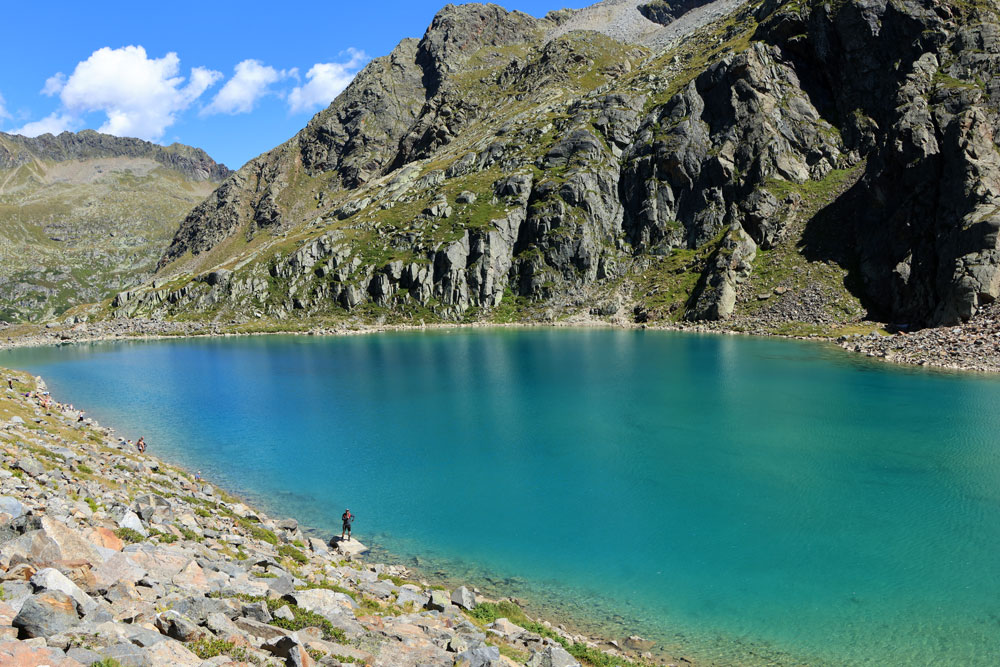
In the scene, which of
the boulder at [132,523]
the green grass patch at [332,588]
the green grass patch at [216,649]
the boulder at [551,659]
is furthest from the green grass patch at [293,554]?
the green grass patch at [216,649]

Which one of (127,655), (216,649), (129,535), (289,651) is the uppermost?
(127,655)

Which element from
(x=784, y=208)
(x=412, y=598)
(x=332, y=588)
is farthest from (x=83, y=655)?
(x=784, y=208)

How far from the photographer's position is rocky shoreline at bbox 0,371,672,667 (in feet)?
36.6

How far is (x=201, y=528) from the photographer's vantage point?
2559 centimetres

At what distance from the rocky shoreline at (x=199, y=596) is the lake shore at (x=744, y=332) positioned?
295ft

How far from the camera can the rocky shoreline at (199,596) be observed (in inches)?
439

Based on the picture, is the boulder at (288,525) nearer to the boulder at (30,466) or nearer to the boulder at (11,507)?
the boulder at (30,466)

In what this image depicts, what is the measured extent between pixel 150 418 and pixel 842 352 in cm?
11118

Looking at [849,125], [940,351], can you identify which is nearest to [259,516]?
[940,351]

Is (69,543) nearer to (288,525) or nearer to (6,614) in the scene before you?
(6,614)

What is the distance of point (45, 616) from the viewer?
10547mm

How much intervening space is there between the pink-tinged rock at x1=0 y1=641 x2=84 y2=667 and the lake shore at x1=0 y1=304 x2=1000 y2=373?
102m

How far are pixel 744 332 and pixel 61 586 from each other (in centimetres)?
Result: 14237

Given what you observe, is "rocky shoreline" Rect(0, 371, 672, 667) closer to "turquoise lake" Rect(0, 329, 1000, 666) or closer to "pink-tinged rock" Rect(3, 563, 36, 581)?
"pink-tinged rock" Rect(3, 563, 36, 581)
